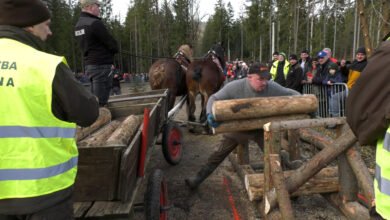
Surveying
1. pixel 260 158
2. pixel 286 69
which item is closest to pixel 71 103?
pixel 260 158

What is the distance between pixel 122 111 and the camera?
4996 mm

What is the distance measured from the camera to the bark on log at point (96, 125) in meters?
3.53

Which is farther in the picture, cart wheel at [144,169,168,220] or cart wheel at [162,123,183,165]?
cart wheel at [162,123,183,165]

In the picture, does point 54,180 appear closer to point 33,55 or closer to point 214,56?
point 33,55

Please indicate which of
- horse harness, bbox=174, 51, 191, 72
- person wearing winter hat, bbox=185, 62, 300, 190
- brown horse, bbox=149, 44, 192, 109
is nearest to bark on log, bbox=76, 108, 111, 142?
person wearing winter hat, bbox=185, 62, 300, 190

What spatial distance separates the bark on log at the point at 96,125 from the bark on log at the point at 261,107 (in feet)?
4.44

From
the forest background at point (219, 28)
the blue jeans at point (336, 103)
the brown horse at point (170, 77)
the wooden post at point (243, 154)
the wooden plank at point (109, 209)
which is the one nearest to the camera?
the wooden plank at point (109, 209)

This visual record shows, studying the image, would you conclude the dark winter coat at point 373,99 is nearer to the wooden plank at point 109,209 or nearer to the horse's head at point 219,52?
the wooden plank at point 109,209

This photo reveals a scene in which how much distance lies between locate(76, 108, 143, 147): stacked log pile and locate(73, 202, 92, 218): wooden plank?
52cm

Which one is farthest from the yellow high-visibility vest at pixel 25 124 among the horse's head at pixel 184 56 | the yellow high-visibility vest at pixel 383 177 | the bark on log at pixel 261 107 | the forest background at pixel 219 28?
the forest background at pixel 219 28

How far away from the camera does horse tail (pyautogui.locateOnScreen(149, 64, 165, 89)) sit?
8422 mm

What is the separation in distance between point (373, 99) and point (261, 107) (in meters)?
2.53

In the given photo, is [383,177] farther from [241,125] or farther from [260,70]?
[260,70]

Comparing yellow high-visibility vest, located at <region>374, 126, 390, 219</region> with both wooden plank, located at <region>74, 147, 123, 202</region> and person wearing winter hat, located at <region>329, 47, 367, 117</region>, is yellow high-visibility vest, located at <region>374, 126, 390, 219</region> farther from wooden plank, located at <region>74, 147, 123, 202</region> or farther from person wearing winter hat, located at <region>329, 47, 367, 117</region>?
person wearing winter hat, located at <region>329, 47, 367, 117</region>
